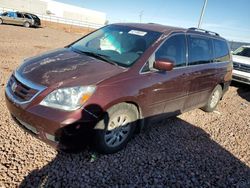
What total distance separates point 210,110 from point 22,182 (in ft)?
15.7

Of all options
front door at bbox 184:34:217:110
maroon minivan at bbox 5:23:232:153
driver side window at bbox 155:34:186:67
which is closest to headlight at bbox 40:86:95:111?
maroon minivan at bbox 5:23:232:153

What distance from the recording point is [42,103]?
2.73m

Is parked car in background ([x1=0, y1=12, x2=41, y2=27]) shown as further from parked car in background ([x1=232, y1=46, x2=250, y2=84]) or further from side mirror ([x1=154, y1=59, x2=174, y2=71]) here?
side mirror ([x1=154, y1=59, x2=174, y2=71])

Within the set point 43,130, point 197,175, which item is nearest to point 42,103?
point 43,130

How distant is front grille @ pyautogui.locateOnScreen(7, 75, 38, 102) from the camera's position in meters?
2.82

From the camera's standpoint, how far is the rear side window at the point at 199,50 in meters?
4.39

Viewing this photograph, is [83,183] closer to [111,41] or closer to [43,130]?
[43,130]

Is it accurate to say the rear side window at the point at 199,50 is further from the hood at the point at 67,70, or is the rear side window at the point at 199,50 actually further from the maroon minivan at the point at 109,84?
the hood at the point at 67,70

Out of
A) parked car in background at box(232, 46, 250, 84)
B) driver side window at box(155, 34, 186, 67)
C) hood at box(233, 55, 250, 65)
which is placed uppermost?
driver side window at box(155, 34, 186, 67)

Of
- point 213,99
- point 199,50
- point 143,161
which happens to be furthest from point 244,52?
point 143,161

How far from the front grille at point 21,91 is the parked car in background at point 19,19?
25.4m

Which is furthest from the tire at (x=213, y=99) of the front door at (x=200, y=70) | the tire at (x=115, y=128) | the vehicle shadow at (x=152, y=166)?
the tire at (x=115, y=128)

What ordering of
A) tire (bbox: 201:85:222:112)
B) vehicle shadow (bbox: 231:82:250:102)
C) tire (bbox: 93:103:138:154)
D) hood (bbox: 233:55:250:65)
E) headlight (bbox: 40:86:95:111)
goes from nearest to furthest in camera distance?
headlight (bbox: 40:86:95:111), tire (bbox: 93:103:138:154), tire (bbox: 201:85:222:112), vehicle shadow (bbox: 231:82:250:102), hood (bbox: 233:55:250:65)

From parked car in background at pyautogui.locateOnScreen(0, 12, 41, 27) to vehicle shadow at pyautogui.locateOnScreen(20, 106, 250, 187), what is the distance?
25.9 m
